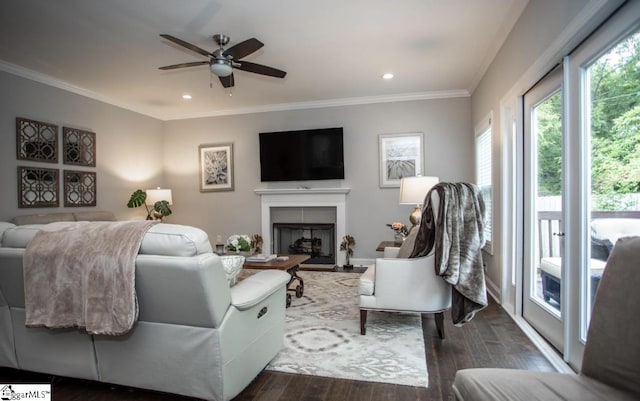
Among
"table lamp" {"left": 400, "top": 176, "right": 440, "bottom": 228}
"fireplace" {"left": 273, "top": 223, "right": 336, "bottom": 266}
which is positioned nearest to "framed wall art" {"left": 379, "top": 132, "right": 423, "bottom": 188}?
"fireplace" {"left": 273, "top": 223, "right": 336, "bottom": 266}

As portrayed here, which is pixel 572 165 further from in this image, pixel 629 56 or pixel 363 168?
pixel 363 168

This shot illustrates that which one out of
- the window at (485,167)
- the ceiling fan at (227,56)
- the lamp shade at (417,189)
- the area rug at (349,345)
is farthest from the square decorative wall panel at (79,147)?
the window at (485,167)

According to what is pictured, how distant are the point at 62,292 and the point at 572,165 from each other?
300cm

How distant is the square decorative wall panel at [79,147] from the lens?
184 inches

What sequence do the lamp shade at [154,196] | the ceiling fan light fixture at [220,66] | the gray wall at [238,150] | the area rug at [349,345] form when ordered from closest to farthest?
the area rug at [349,345]
the ceiling fan light fixture at [220,66]
the gray wall at [238,150]
the lamp shade at [154,196]

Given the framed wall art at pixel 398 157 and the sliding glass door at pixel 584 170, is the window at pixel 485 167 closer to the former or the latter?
the framed wall art at pixel 398 157

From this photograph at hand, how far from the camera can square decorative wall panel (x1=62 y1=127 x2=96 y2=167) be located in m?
4.66

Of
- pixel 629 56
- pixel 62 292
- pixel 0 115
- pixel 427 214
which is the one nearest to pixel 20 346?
pixel 62 292

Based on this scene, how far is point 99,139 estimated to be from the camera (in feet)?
17.1

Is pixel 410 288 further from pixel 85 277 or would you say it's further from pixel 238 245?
pixel 85 277

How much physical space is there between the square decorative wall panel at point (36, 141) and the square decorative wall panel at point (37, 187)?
16cm

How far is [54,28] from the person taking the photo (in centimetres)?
321

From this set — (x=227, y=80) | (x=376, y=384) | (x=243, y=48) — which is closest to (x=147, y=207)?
(x=227, y=80)

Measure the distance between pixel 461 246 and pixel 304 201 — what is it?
3626mm
